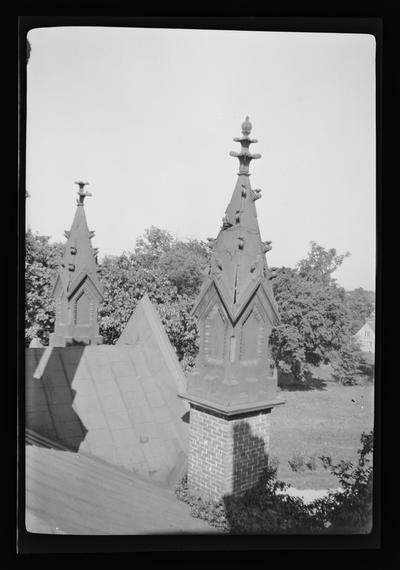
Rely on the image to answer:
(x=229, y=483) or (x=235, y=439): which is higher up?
(x=235, y=439)

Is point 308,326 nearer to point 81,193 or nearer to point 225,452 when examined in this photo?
point 81,193

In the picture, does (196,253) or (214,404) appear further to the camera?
(196,253)

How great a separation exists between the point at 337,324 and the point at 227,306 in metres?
21.9

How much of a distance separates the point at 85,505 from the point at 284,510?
10.1 ft

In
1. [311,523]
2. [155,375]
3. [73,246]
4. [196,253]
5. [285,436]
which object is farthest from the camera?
[285,436]

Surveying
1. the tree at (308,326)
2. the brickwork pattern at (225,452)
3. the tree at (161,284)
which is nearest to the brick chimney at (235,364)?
the brickwork pattern at (225,452)

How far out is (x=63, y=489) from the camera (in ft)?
25.6

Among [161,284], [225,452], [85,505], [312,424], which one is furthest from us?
[312,424]

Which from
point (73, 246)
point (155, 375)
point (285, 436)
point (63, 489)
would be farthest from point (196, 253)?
point (63, 489)

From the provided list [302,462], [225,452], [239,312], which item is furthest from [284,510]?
[302,462]

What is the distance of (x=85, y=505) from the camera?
308 inches

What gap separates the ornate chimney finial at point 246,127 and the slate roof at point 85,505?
5725 millimetres

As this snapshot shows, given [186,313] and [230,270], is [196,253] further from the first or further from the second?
[230,270]
